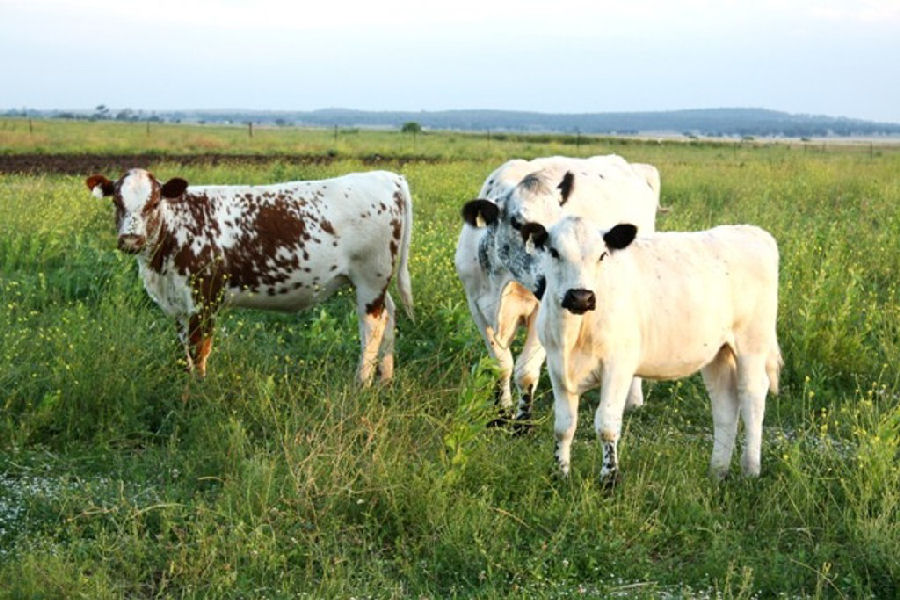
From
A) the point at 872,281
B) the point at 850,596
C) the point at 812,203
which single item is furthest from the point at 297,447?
the point at 812,203

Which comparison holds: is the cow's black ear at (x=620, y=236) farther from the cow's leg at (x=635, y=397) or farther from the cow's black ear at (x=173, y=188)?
the cow's black ear at (x=173, y=188)

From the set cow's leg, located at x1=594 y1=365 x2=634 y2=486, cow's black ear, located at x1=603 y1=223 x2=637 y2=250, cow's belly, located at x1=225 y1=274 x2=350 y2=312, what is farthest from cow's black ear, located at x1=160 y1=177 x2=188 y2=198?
cow's leg, located at x1=594 y1=365 x2=634 y2=486

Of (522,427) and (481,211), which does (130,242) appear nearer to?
(481,211)

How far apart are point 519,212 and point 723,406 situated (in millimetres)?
1883

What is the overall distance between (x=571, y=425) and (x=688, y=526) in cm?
90

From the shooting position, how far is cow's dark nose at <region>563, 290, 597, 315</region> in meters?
5.44

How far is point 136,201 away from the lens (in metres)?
7.75

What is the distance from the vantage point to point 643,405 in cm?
823

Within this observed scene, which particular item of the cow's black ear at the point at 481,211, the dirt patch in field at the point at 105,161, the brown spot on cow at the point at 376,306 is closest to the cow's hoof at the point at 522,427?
the cow's black ear at the point at 481,211

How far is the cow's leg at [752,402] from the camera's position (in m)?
6.41

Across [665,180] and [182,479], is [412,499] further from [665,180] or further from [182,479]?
[665,180]

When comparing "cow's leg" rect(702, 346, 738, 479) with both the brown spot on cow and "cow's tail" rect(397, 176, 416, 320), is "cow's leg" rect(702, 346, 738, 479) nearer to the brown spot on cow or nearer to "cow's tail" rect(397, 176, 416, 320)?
the brown spot on cow

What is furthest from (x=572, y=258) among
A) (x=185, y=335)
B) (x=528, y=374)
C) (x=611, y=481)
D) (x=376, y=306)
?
(x=185, y=335)

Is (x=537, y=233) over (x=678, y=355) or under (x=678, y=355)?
over
